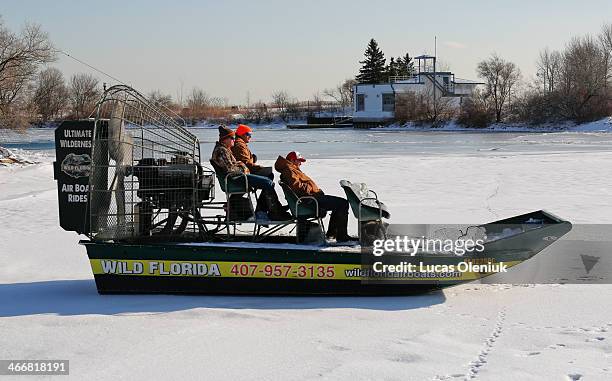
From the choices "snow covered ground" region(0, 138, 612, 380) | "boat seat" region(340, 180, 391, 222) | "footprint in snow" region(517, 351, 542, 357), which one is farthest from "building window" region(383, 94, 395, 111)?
"footprint in snow" region(517, 351, 542, 357)

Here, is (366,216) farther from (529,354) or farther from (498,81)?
(498,81)

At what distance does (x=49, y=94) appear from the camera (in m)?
44.4

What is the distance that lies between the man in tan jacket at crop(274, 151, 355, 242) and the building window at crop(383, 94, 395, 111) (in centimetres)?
7634

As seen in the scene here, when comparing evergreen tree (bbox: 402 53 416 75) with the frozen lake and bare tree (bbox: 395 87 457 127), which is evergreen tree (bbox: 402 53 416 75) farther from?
the frozen lake

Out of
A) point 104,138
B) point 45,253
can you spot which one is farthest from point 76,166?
point 45,253

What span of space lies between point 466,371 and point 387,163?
19.7m

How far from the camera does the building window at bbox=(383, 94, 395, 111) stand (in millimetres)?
82812

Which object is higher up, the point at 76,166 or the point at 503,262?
the point at 76,166

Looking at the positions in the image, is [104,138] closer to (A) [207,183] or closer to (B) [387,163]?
(A) [207,183]

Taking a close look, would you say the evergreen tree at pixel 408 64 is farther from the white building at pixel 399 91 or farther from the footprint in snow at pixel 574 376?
the footprint in snow at pixel 574 376

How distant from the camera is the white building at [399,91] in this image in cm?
8062

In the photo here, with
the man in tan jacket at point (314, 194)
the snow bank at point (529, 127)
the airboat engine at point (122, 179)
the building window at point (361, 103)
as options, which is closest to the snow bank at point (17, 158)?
the airboat engine at point (122, 179)

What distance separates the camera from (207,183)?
7.64 meters

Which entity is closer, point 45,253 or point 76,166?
point 76,166
